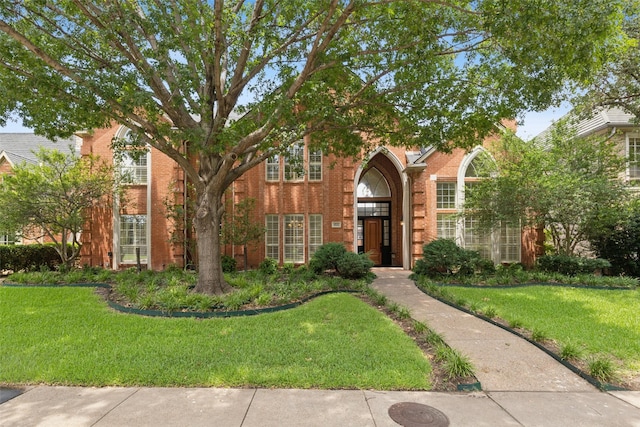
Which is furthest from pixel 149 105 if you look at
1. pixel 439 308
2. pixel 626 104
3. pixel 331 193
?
pixel 626 104

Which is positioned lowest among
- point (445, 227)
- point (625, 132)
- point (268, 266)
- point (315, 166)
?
point (268, 266)

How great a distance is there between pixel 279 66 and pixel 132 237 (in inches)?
419

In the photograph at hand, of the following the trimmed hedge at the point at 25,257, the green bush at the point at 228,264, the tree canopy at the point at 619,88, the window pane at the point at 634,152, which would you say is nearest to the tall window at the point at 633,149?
the window pane at the point at 634,152

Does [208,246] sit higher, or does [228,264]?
[208,246]

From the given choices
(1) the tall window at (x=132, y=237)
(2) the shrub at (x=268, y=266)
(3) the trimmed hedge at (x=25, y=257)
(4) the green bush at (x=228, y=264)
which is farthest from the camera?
(1) the tall window at (x=132, y=237)

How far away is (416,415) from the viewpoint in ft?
12.3

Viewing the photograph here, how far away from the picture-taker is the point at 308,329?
21.1 feet

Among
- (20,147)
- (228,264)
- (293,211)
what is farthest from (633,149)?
(20,147)

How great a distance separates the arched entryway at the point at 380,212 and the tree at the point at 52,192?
38.2ft

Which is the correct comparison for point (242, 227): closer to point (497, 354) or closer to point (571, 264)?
point (497, 354)

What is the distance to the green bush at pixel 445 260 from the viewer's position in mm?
11703

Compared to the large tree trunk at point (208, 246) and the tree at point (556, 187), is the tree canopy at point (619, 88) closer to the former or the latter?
the tree at point (556, 187)

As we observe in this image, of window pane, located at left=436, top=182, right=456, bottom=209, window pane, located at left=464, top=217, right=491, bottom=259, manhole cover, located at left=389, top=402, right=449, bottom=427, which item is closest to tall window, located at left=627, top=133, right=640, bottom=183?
window pane, located at left=464, top=217, right=491, bottom=259

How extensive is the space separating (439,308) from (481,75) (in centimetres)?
636
